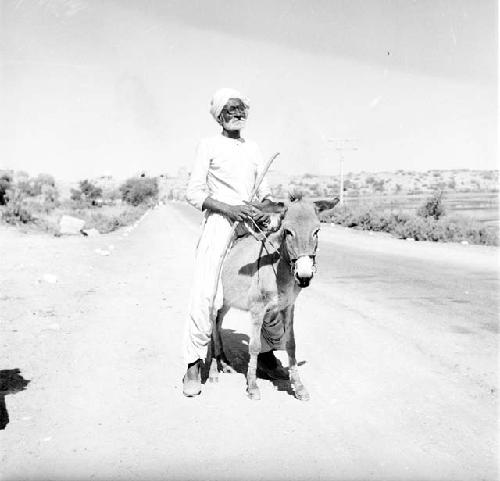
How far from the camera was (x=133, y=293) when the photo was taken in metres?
9.07

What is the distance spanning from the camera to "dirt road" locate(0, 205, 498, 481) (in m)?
3.17

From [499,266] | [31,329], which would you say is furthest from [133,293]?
[499,266]

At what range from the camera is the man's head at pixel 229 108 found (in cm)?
420

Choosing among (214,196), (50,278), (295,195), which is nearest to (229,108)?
(214,196)

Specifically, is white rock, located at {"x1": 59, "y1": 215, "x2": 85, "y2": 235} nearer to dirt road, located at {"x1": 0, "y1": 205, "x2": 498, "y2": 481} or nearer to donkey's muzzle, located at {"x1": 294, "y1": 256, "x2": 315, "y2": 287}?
dirt road, located at {"x1": 0, "y1": 205, "x2": 498, "y2": 481}

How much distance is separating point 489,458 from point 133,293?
690 cm

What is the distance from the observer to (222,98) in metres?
4.20

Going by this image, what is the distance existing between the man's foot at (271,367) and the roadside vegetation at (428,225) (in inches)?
621

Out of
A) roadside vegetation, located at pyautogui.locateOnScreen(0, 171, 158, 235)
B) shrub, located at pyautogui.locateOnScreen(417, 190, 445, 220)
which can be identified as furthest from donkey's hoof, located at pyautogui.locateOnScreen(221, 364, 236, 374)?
shrub, located at pyautogui.locateOnScreen(417, 190, 445, 220)

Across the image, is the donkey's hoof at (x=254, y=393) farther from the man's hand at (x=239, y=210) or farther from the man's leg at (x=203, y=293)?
the man's hand at (x=239, y=210)

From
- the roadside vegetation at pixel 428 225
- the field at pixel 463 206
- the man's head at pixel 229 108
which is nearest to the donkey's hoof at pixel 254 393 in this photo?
the man's head at pixel 229 108

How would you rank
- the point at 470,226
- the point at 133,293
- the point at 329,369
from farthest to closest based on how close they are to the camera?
the point at 470,226, the point at 133,293, the point at 329,369

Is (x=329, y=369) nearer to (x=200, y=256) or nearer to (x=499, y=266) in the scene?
(x=200, y=256)

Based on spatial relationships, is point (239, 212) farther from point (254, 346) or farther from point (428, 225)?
point (428, 225)
